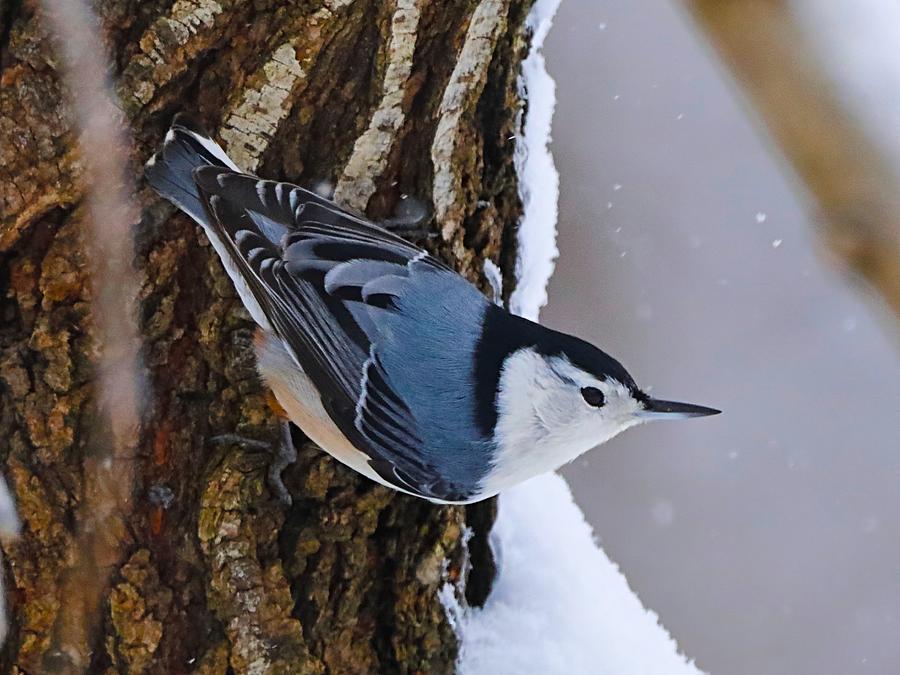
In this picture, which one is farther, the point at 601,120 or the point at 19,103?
the point at 601,120

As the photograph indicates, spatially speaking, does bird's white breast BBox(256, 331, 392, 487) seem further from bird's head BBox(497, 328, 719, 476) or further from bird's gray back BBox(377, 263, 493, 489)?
bird's head BBox(497, 328, 719, 476)

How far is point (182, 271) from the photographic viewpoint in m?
1.50

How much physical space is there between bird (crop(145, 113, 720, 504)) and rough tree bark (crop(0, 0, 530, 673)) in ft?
0.24

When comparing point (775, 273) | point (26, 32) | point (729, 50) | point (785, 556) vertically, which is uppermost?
point (26, 32)

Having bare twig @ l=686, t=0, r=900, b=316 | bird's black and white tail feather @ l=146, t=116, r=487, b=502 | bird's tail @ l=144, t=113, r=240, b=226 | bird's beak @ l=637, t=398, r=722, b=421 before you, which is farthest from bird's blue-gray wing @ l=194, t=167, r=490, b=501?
bare twig @ l=686, t=0, r=900, b=316

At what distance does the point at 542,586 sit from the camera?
1.70 meters

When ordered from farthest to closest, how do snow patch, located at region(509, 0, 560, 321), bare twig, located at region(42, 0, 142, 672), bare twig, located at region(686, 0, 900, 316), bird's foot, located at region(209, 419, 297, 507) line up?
snow patch, located at region(509, 0, 560, 321) → bird's foot, located at region(209, 419, 297, 507) → bare twig, located at region(42, 0, 142, 672) → bare twig, located at region(686, 0, 900, 316)

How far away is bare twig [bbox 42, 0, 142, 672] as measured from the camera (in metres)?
1.33

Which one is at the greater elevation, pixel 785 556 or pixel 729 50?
pixel 729 50

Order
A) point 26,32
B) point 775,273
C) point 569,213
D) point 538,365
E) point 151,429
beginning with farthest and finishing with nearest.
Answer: point 775,273 < point 569,213 < point 538,365 < point 151,429 < point 26,32

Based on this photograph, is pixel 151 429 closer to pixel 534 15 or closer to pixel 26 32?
pixel 26 32

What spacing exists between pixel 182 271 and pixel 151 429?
0.25m

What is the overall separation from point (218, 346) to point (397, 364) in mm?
279

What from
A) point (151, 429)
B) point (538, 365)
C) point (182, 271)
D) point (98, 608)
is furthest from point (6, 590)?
point (538, 365)
